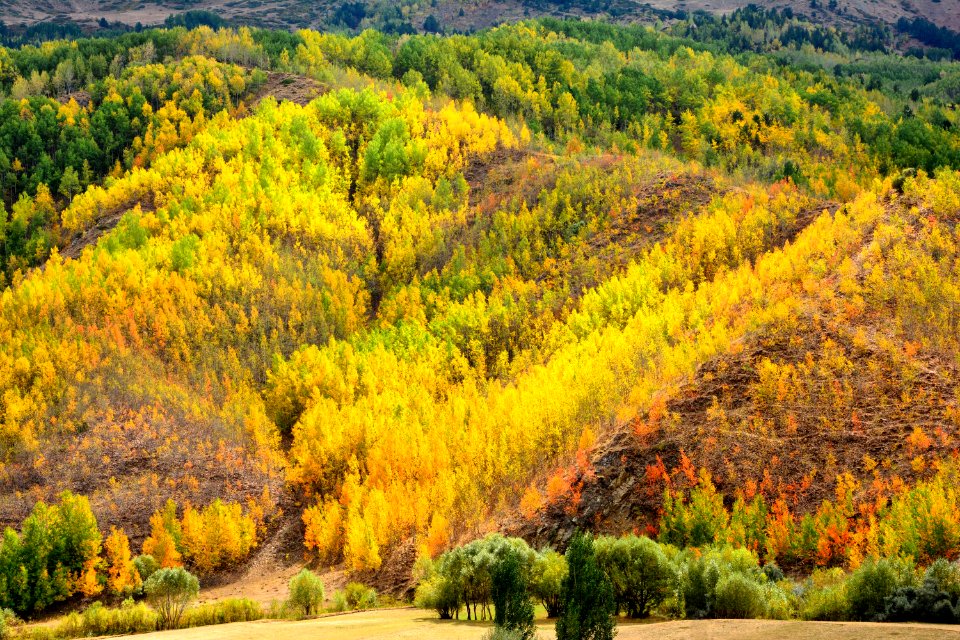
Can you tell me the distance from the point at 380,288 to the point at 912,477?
325 ft

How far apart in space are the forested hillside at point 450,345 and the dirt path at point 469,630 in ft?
59.8

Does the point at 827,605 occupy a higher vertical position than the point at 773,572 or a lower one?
higher

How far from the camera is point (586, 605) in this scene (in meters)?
57.1

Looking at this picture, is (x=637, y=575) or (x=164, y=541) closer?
(x=637, y=575)

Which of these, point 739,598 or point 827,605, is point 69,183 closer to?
point 739,598

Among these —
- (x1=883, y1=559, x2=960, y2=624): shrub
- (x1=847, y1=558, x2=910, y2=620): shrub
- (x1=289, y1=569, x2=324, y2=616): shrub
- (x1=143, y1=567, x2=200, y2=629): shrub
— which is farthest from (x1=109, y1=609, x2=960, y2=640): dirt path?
(x1=143, y1=567, x2=200, y2=629): shrub

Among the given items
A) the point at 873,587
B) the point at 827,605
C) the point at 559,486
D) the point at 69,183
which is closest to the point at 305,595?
the point at 559,486

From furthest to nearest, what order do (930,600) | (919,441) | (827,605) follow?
(919,441)
(827,605)
(930,600)

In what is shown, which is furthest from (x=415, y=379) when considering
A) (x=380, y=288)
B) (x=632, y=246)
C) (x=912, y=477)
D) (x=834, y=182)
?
(x=834, y=182)

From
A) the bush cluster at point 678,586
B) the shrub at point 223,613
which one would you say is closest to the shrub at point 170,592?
the shrub at point 223,613

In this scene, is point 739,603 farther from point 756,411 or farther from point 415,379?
point 415,379

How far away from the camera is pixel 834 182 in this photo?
180000 millimetres

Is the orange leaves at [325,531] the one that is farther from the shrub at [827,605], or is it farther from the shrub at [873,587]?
the shrub at [873,587]

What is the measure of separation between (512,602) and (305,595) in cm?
3719
